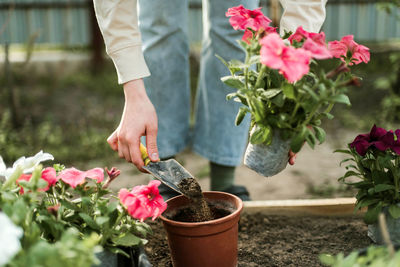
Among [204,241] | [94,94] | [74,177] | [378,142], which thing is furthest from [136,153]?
[94,94]

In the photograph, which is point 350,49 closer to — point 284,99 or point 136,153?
point 284,99

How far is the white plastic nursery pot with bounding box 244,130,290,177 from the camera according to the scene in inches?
52.8

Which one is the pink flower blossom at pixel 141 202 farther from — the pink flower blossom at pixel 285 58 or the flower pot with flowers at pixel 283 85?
the pink flower blossom at pixel 285 58

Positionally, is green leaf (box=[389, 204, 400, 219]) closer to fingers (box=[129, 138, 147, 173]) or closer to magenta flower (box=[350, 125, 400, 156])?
magenta flower (box=[350, 125, 400, 156])

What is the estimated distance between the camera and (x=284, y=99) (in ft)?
4.06

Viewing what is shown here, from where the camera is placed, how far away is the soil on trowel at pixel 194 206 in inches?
58.4

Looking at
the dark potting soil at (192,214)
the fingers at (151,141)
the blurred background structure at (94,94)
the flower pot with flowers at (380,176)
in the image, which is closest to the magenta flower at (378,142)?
the flower pot with flowers at (380,176)

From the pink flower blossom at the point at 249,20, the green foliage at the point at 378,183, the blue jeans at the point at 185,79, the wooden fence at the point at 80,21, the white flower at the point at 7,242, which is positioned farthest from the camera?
the wooden fence at the point at 80,21

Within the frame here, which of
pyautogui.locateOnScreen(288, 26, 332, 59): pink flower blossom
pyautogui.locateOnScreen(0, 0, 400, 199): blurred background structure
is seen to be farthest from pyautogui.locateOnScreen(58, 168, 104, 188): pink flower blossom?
pyautogui.locateOnScreen(0, 0, 400, 199): blurred background structure

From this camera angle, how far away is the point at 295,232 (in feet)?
5.80

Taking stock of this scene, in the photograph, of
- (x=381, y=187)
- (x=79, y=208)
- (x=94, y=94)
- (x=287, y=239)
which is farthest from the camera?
(x=94, y=94)

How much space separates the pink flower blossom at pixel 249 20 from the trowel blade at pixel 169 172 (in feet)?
1.77

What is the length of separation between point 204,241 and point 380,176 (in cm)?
62

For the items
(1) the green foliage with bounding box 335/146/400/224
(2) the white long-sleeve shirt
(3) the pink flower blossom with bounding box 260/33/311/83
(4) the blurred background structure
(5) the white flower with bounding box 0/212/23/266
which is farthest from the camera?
(4) the blurred background structure
